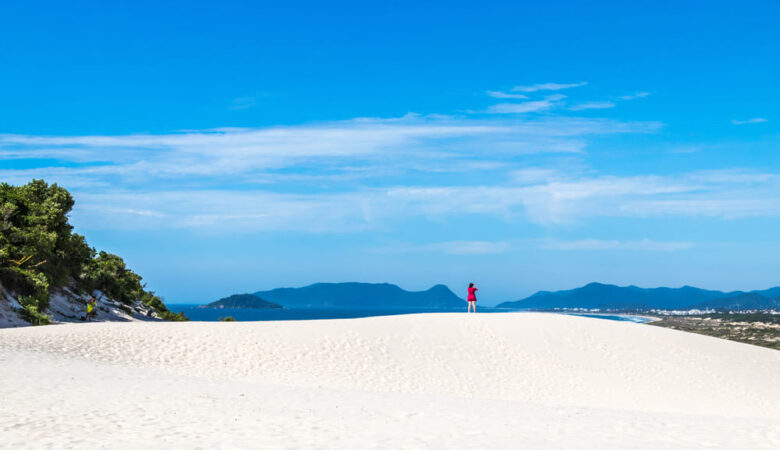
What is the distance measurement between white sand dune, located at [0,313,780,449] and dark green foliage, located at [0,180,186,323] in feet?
31.1

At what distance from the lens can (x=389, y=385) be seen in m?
20.8

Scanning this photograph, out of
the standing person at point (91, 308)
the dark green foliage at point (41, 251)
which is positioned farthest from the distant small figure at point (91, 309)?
the dark green foliage at point (41, 251)

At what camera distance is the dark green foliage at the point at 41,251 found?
31.3 m

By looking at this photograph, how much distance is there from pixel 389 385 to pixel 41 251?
22.8 meters

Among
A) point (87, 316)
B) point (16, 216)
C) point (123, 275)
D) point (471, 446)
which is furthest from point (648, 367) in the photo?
point (123, 275)

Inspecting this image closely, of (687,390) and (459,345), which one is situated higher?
(459,345)

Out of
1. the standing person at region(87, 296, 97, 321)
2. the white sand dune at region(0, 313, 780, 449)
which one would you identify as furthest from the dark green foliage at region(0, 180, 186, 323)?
the white sand dune at region(0, 313, 780, 449)

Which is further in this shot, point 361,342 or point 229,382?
point 361,342

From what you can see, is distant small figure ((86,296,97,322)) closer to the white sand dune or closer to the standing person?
the standing person

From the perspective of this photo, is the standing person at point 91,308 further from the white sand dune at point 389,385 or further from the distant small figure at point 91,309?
the white sand dune at point 389,385

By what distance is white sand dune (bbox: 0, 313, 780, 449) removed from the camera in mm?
10469

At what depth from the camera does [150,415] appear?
37.8 feet

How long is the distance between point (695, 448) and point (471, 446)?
11.6ft

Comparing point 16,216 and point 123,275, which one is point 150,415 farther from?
point 123,275
